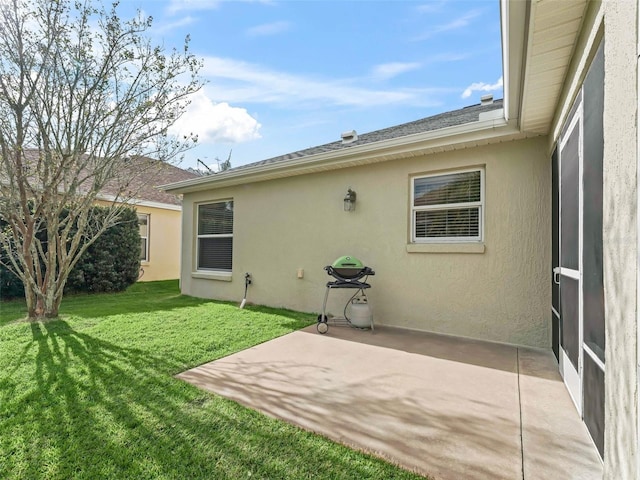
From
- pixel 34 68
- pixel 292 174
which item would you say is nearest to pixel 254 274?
pixel 292 174

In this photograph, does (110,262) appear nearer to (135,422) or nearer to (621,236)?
(135,422)

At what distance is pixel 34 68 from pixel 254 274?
208 inches

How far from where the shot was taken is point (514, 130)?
4.39 metres

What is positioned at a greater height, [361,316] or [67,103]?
[67,103]

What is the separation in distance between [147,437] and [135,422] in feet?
0.85

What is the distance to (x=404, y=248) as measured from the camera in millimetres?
5508

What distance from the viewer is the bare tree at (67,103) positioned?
4949 mm

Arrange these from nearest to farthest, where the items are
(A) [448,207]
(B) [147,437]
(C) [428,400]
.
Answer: (B) [147,437] → (C) [428,400] → (A) [448,207]

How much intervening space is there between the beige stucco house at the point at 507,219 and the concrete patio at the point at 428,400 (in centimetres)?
25

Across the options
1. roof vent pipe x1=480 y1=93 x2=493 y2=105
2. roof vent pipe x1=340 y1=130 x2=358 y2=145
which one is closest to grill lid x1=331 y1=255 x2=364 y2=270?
roof vent pipe x1=340 y1=130 x2=358 y2=145

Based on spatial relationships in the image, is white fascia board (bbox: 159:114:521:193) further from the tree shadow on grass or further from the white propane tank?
the tree shadow on grass

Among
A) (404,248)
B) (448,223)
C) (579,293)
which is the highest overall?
(448,223)

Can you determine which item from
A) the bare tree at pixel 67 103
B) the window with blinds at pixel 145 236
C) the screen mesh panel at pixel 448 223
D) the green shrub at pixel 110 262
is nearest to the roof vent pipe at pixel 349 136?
the screen mesh panel at pixel 448 223

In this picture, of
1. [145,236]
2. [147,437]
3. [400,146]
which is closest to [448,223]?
[400,146]
